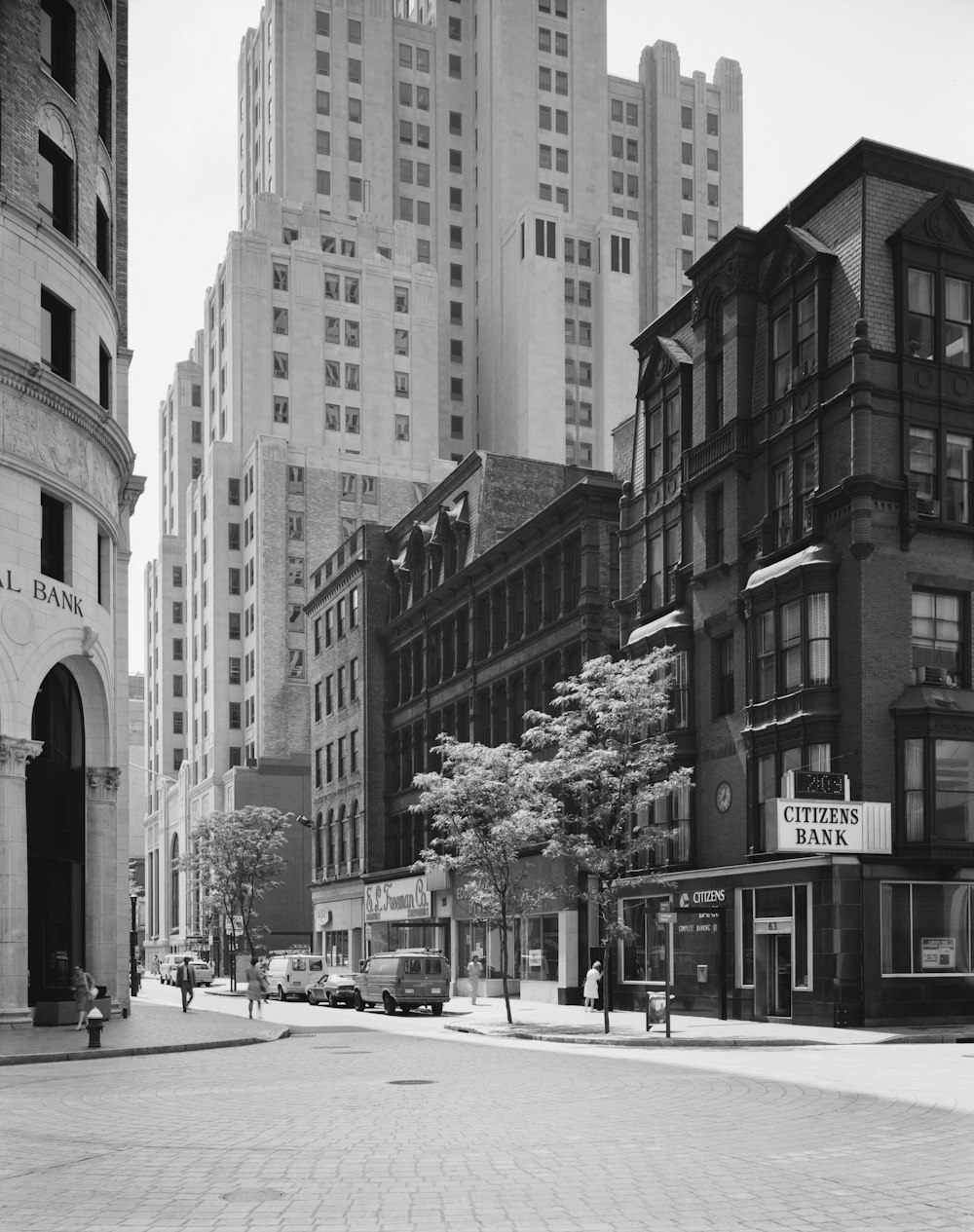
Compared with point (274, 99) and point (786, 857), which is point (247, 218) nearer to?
point (274, 99)

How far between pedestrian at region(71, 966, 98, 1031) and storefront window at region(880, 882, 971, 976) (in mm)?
18328

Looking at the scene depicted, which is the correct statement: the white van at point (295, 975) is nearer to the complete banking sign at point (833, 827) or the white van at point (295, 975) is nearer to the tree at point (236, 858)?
the tree at point (236, 858)

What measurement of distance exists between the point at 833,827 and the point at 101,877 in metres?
18.5

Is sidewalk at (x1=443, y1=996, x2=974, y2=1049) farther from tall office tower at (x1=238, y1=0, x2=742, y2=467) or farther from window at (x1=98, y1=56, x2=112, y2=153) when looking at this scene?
tall office tower at (x1=238, y1=0, x2=742, y2=467)

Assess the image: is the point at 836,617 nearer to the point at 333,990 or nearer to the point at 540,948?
the point at 540,948

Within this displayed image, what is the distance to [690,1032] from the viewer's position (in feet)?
108

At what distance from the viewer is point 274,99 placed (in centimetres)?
13662

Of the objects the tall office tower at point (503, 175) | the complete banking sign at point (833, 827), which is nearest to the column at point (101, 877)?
the complete banking sign at point (833, 827)

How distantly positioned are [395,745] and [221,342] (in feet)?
195

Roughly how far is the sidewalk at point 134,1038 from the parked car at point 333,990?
36.2ft

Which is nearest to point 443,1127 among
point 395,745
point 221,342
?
point 395,745

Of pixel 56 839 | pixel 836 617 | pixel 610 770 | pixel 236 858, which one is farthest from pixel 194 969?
pixel 836 617

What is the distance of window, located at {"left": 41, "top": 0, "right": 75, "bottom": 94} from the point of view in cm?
3825

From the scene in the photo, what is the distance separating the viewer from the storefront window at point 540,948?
5256 cm
